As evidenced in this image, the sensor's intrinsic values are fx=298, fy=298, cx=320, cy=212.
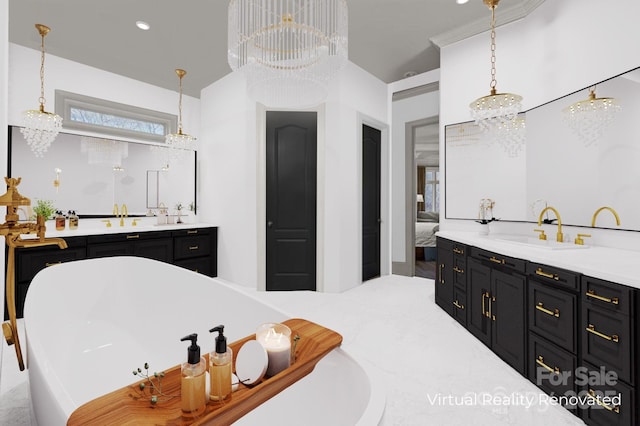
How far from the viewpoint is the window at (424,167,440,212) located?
990 centimetres

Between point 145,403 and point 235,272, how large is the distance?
3598mm

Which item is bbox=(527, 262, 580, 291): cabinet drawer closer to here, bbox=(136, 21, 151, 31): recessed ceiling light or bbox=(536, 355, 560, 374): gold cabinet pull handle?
bbox=(536, 355, 560, 374): gold cabinet pull handle

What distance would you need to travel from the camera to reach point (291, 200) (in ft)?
13.2

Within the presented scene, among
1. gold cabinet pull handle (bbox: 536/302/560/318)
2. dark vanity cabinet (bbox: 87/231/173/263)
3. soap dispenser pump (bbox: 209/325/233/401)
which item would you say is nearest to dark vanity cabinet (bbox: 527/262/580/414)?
gold cabinet pull handle (bbox: 536/302/560/318)

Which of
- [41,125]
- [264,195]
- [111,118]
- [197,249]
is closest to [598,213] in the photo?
[264,195]

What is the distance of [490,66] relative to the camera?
3.22 metres

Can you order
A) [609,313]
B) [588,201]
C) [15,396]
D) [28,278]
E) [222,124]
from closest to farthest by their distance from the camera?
1. [609,313]
2. [15,396]
3. [588,201]
4. [28,278]
5. [222,124]

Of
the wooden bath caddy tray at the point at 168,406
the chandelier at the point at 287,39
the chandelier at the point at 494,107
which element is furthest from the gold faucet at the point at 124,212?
the chandelier at the point at 494,107

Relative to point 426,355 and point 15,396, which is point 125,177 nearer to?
point 15,396

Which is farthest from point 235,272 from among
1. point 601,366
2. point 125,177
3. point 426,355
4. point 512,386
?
point 601,366

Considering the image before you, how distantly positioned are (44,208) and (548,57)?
550 centimetres

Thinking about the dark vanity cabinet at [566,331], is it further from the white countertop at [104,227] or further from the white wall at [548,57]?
the white countertop at [104,227]

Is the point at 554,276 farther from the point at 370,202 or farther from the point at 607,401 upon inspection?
the point at 370,202

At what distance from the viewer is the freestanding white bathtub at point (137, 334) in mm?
1027
